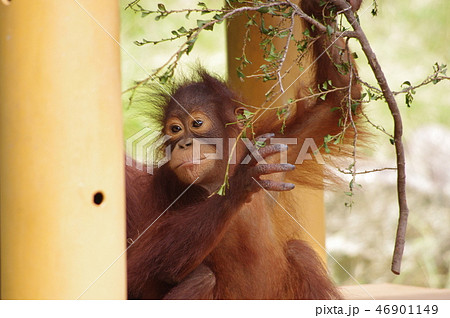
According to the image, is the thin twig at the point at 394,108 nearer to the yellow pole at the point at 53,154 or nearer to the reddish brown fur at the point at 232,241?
the reddish brown fur at the point at 232,241

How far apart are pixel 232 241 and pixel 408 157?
5.54 metres

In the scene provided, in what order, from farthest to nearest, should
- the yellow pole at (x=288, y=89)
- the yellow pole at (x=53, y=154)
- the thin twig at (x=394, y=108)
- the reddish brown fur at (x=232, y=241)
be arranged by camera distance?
the yellow pole at (x=288, y=89), the reddish brown fur at (x=232, y=241), the thin twig at (x=394, y=108), the yellow pole at (x=53, y=154)

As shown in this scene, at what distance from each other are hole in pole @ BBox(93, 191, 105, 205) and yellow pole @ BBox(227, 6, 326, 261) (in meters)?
1.56

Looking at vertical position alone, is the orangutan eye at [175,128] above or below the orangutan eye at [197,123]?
below

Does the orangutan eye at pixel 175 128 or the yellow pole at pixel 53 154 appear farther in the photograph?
the orangutan eye at pixel 175 128

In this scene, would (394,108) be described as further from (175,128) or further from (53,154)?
(53,154)

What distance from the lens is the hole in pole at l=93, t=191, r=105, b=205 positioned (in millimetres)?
1774

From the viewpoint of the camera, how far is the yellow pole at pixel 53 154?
170cm

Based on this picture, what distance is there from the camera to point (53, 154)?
1.71 m

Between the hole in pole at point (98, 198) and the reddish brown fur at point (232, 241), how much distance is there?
90cm

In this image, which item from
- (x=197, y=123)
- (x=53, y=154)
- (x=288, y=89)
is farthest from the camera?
(x=288, y=89)

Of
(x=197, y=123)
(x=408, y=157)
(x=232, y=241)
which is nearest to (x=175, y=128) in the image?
(x=197, y=123)

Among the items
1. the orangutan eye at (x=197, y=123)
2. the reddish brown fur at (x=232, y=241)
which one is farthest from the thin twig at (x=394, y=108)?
the orangutan eye at (x=197, y=123)

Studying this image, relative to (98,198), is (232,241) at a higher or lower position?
lower
